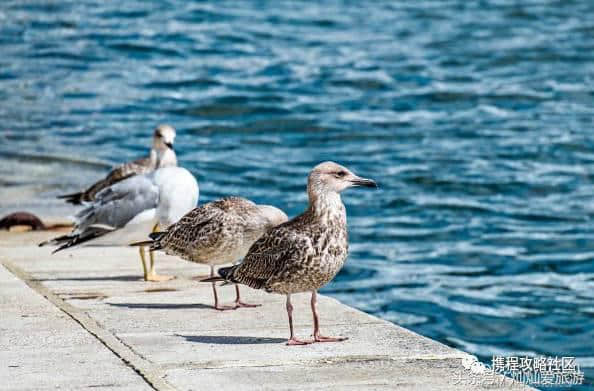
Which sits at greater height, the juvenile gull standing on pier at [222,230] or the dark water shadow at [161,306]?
the juvenile gull standing on pier at [222,230]

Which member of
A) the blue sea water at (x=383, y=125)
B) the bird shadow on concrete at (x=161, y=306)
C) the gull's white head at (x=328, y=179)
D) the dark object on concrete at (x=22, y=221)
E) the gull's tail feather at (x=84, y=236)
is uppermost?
the gull's white head at (x=328, y=179)

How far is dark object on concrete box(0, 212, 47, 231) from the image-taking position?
1320cm

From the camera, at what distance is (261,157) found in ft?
79.0

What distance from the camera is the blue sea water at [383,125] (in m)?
15.2

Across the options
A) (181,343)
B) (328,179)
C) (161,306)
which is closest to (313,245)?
(328,179)

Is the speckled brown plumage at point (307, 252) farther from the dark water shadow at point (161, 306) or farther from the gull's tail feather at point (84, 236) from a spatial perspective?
the gull's tail feather at point (84, 236)

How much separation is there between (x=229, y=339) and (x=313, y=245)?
83 cm

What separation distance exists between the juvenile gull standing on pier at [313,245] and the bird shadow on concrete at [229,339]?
17cm

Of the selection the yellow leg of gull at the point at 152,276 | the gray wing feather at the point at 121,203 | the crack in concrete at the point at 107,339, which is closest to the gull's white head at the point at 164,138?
the gray wing feather at the point at 121,203

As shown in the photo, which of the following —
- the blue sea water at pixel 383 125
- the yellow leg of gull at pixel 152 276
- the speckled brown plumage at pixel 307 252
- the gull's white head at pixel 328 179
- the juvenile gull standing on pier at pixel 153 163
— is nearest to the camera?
the speckled brown plumage at pixel 307 252

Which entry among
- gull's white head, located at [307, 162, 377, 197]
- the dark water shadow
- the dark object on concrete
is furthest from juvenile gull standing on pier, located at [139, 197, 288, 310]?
the dark object on concrete

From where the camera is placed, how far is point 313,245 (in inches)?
317

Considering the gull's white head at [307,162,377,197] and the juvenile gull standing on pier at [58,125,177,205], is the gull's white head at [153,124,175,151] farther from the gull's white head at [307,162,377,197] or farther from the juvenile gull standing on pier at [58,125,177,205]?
the gull's white head at [307,162,377,197]

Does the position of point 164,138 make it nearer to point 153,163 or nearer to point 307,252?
point 153,163
